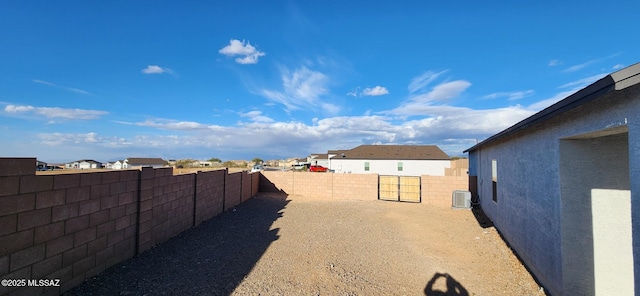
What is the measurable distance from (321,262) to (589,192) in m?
4.33

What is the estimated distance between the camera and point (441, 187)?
13531mm

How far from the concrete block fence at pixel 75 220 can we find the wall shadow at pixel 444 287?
17.2 ft

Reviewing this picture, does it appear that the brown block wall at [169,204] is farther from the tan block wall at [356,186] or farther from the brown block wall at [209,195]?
the tan block wall at [356,186]

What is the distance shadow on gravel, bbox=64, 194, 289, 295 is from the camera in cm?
421

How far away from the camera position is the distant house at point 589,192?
8.81 feet

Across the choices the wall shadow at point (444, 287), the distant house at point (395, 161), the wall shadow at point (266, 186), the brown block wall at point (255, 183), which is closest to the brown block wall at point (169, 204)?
the wall shadow at point (444, 287)

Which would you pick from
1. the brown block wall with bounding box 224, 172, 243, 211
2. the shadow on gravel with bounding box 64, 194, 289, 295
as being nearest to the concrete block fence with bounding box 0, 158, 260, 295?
the shadow on gravel with bounding box 64, 194, 289, 295

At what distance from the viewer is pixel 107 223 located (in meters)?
4.77

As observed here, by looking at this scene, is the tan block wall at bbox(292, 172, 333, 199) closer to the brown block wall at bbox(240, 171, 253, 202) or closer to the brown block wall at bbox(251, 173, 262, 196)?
the brown block wall at bbox(251, 173, 262, 196)

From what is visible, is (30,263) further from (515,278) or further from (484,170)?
(484,170)

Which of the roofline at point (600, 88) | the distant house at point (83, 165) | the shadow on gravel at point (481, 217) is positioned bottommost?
the shadow on gravel at point (481, 217)

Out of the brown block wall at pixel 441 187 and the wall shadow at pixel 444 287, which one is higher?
the brown block wall at pixel 441 187

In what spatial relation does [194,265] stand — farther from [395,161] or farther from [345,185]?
[395,161]

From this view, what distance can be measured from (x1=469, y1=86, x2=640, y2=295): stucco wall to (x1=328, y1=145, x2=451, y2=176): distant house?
27274 millimetres
